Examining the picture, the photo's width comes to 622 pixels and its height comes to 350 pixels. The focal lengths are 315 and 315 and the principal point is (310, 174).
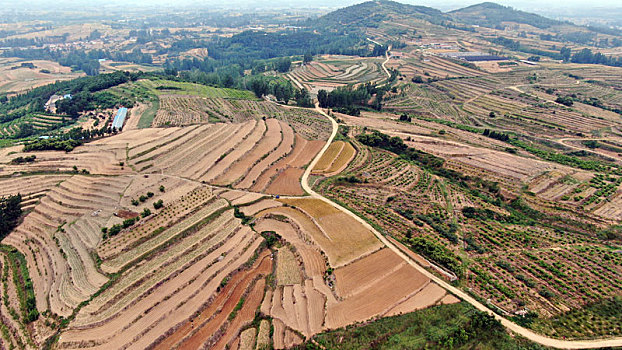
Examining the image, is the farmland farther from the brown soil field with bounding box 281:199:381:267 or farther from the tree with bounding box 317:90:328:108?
the tree with bounding box 317:90:328:108

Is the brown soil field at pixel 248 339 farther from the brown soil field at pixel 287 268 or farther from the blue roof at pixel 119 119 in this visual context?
the blue roof at pixel 119 119

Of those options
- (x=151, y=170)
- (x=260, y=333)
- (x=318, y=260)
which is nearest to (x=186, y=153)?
(x=151, y=170)

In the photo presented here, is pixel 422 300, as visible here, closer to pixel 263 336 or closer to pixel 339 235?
pixel 339 235

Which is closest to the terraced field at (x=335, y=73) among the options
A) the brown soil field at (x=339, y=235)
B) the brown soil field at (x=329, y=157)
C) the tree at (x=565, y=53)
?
the brown soil field at (x=329, y=157)

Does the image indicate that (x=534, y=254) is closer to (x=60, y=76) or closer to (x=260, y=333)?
(x=260, y=333)

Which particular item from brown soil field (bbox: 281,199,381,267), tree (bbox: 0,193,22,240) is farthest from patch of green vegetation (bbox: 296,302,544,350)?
tree (bbox: 0,193,22,240)

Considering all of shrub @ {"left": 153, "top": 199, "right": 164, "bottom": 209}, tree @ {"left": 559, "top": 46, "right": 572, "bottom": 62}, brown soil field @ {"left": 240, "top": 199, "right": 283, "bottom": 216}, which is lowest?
brown soil field @ {"left": 240, "top": 199, "right": 283, "bottom": 216}
